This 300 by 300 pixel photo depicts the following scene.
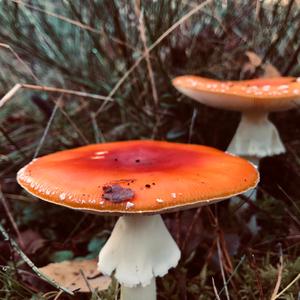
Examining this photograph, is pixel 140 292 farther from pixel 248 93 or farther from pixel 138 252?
pixel 248 93

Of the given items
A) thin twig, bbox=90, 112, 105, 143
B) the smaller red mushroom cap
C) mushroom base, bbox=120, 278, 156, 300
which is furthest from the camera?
thin twig, bbox=90, 112, 105, 143

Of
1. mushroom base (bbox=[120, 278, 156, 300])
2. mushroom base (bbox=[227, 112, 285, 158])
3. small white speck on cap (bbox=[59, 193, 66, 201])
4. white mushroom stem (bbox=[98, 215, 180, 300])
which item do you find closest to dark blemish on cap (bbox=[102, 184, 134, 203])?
small white speck on cap (bbox=[59, 193, 66, 201])

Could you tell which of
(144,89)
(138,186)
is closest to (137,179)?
(138,186)

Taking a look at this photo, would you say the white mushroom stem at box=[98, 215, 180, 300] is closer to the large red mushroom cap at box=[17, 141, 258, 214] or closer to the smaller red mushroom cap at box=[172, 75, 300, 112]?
the large red mushroom cap at box=[17, 141, 258, 214]

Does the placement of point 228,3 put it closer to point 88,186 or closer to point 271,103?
point 271,103

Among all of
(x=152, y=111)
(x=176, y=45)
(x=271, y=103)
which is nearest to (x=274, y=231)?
(x=271, y=103)

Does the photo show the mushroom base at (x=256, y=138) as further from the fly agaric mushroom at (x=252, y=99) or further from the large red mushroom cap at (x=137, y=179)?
the large red mushroom cap at (x=137, y=179)
